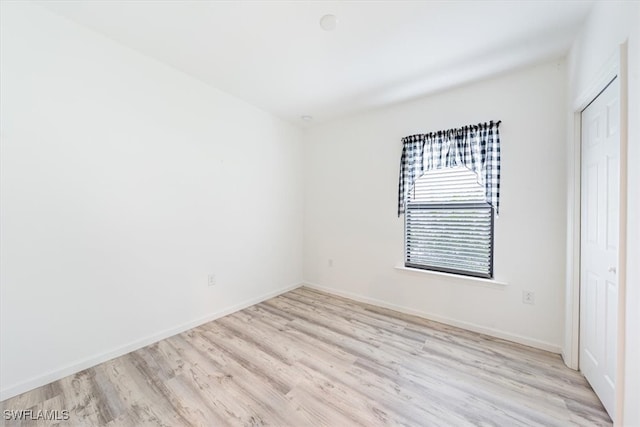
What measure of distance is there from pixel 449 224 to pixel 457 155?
755 millimetres

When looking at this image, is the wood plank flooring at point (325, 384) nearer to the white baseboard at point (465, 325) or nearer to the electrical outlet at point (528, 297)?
the white baseboard at point (465, 325)

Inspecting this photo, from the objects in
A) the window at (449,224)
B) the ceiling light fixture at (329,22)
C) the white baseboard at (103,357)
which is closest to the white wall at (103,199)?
the white baseboard at (103,357)

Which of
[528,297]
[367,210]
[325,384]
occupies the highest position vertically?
[367,210]

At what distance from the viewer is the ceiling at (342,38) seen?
163cm

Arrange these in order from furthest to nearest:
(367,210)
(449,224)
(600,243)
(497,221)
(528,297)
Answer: (367,210)
(449,224)
(497,221)
(528,297)
(600,243)

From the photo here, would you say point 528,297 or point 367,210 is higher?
point 367,210

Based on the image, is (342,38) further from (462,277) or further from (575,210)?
(462,277)

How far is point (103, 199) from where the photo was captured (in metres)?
1.94

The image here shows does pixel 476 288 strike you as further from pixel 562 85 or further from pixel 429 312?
pixel 562 85

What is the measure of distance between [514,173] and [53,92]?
388 centimetres

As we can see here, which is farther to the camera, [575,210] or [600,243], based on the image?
[575,210]

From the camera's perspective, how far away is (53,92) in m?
1.73

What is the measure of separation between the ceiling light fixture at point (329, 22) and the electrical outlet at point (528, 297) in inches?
112

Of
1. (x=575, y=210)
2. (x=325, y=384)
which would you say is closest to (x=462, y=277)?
(x=575, y=210)
